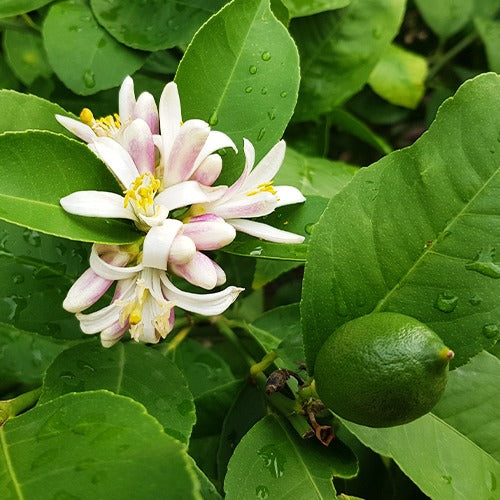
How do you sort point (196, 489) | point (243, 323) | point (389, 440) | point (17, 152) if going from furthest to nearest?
point (243, 323) → point (389, 440) → point (17, 152) → point (196, 489)

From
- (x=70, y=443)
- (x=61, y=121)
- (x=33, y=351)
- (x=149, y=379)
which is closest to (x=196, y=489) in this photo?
(x=70, y=443)

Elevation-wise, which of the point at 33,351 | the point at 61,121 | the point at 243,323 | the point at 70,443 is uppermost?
the point at 61,121

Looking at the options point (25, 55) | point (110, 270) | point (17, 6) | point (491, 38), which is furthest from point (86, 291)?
point (491, 38)

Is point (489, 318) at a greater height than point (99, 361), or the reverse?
point (489, 318)

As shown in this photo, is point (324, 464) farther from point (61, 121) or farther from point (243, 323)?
point (61, 121)

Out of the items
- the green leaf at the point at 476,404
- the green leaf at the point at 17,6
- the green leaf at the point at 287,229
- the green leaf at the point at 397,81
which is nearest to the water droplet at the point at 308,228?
the green leaf at the point at 287,229

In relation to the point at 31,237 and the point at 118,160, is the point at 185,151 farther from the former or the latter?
the point at 31,237
